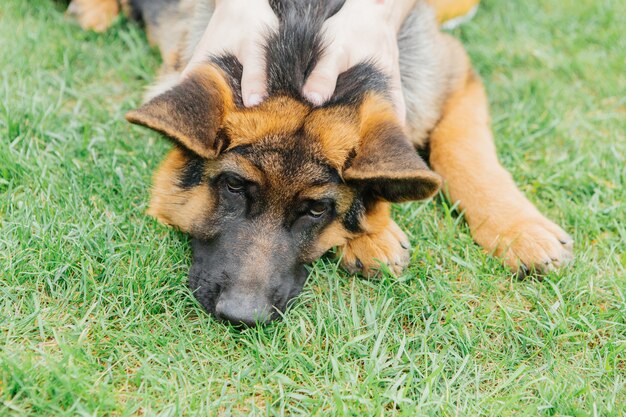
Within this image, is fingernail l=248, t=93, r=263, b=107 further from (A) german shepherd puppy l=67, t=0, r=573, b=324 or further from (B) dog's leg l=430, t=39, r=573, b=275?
(B) dog's leg l=430, t=39, r=573, b=275

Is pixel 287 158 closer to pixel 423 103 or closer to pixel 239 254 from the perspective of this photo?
pixel 239 254

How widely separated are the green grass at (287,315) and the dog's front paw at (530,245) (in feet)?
0.28

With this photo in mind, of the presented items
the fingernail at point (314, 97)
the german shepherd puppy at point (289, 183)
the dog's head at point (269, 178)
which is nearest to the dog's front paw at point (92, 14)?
the german shepherd puppy at point (289, 183)

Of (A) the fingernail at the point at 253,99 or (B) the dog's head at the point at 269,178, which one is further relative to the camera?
(A) the fingernail at the point at 253,99

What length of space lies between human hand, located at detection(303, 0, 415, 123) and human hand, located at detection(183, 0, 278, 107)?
29cm

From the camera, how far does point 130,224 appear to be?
3914mm

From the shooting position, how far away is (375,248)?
12.6ft

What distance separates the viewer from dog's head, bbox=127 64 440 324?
3318mm

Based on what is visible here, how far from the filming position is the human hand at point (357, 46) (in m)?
3.59

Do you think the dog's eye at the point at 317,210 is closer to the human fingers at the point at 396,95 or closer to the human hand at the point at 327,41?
the human hand at the point at 327,41

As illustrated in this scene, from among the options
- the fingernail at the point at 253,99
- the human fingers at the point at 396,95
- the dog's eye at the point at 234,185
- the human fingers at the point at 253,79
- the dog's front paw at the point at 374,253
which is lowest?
the dog's front paw at the point at 374,253

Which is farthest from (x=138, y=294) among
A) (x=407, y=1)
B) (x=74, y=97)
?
(x=407, y=1)

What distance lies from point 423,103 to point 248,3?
1504 mm

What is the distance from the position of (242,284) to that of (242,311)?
5.8 inches
